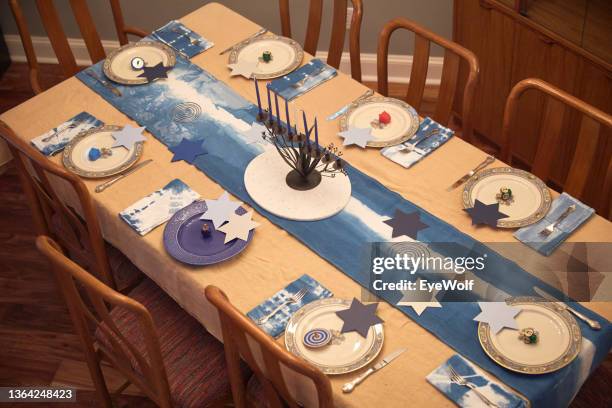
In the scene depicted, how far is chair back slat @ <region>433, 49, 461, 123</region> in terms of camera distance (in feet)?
9.35

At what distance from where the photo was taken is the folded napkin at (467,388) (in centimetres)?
202

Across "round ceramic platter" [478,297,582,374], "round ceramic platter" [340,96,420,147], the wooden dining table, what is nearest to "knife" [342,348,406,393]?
the wooden dining table

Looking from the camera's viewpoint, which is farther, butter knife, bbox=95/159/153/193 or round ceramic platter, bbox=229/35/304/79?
round ceramic platter, bbox=229/35/304/79

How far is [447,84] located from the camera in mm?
Result: 2896

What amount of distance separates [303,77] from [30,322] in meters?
1.47

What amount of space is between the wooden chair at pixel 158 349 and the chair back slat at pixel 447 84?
115 centimetres

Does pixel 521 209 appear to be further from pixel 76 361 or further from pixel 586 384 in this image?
pixel 76 361

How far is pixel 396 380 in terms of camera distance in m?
2.10

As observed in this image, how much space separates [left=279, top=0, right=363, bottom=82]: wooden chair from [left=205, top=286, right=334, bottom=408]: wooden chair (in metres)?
1.38

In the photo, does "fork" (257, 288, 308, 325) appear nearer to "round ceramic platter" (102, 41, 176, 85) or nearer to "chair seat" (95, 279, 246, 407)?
"chair seat" (95, 279, 246, 407)

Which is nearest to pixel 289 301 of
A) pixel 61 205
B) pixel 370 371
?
pixel 370 371

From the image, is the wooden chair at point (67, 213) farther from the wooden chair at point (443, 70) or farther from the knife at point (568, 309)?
the knife at point (568, 309)

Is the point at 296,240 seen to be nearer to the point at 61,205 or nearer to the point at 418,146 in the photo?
the point at 418,146

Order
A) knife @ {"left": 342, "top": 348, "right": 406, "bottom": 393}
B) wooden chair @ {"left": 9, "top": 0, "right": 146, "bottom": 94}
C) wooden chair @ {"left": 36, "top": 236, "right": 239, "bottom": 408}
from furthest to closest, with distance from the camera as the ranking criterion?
wooden chair @ {"left": 9, "top": 0, "right": 146, "bottom": 94} < wooden chair @ {"left": 36, "top": 236, "right": 239, "bottom": 408} < knife @ {"left": 342, "top": 348, "right": 406, "bottom": 393}
